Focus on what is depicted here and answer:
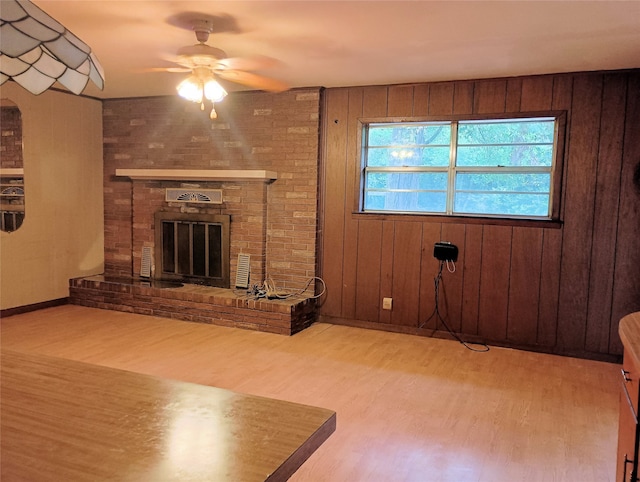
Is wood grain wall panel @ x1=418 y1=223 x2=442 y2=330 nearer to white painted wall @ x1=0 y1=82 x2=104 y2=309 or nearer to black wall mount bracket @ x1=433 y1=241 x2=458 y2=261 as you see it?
black wall mount bracket @ x1=433 y1=241 x2=458 y2=261

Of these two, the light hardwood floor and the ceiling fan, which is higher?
the ceiling fan

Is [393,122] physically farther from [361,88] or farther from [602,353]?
[602,353]

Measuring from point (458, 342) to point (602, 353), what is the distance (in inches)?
43.2

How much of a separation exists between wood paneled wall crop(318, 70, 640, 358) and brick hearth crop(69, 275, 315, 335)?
1.93 feet

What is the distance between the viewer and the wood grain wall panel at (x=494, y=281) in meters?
4.26

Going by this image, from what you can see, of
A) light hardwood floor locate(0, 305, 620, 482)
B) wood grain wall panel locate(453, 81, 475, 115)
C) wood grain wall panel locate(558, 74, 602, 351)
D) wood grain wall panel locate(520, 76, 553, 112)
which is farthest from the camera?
wood grain wall panel locate(453, 81, 475, 115)

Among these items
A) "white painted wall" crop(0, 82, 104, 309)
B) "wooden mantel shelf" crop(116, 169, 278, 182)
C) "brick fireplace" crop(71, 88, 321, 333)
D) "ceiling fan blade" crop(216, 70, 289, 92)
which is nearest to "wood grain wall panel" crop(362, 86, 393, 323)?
"brick fireplace" crop(71, 88, 321, 333)

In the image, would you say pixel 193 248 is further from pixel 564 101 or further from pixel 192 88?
pixel 564 101

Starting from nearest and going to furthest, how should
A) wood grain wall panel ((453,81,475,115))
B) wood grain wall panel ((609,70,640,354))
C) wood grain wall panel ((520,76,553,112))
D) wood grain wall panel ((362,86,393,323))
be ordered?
wood grain wall panel ((609,70,640,354))
wood grain wall panel ((520,76,553,112))
wood grain wall panel ((453,81,475,115))
wood grain wall panel ((362,86,393,323))

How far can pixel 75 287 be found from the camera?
5.46 metres

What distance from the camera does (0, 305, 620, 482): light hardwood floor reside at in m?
2.42

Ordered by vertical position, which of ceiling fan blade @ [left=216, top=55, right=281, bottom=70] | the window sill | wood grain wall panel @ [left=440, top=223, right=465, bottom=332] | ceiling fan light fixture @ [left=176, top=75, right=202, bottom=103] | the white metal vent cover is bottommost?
wood grain wall panel @ [left=440, top=223, right=465, bottom=332]

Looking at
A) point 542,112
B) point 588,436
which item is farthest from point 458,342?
point 542,112

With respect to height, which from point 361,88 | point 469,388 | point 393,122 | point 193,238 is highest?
point 361,88
